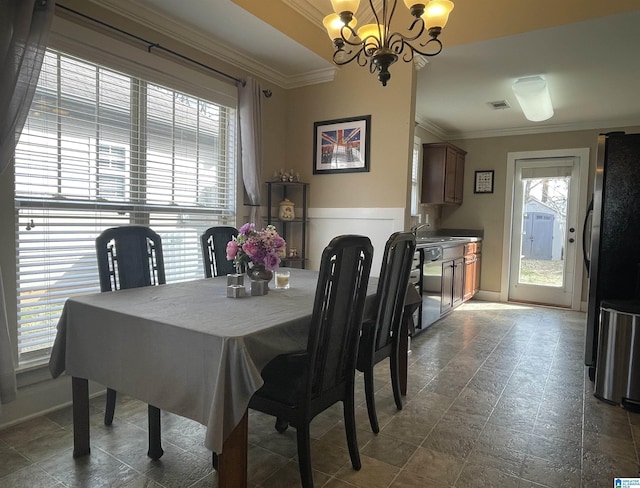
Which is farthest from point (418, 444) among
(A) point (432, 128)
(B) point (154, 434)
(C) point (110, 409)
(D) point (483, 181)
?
(D) point (483, 181)

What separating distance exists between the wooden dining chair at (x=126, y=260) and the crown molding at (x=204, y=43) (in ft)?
4.75

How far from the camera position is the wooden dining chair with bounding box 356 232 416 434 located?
2041 mm

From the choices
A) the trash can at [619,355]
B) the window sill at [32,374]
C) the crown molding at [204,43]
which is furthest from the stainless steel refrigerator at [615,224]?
the window sill at [32,374]

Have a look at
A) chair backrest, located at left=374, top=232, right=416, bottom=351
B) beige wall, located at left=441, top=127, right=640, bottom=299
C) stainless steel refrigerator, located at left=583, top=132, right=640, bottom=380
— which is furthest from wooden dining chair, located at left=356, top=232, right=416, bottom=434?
beige wall, located at left=441, top=127, right=640, bottom=299

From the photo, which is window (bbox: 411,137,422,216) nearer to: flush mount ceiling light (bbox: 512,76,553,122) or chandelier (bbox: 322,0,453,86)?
flush mount ceiling light (bbox: 512,76,553,122)

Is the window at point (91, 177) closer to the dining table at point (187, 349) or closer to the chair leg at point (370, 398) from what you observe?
the dining table at point (187, 349)

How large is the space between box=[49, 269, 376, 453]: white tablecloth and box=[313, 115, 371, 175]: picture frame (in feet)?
6.57

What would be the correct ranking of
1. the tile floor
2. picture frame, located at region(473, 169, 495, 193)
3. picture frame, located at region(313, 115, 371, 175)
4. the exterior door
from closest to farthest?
1. the tile floor
2. picture frame, located at region(313, 115, 371, 175)
3. the exterior door
4. picture frame, located at region(473, 169, 495, 193)

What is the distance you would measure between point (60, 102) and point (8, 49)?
1.47ft

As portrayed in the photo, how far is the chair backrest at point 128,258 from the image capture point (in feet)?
7.20

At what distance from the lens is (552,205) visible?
5.72m

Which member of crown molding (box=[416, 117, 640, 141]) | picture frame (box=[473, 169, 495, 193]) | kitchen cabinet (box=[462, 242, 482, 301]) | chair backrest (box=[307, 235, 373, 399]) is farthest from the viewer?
picture frame (box=[473, 169, 495, 193])

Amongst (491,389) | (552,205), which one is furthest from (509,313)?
(491,389)

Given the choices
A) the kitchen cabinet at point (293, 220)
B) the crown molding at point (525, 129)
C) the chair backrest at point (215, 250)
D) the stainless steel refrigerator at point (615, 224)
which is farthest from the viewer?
the crown molding at point (525, 129)
